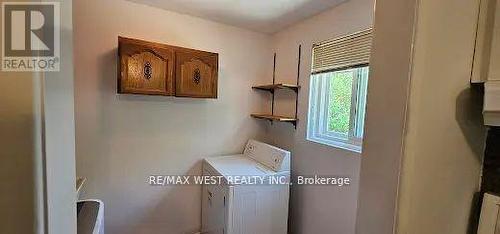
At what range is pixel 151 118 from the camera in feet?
6.92

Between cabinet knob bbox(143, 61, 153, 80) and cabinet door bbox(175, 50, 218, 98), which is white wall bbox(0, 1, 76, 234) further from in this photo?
cabinet door bbox(175, 50, 218, 98)

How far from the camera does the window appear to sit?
1661 millimetres

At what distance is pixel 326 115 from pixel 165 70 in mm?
1395

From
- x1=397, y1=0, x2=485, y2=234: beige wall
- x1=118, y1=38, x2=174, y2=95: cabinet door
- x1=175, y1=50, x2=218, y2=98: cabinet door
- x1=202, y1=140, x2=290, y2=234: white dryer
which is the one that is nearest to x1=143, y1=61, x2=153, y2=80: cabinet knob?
x1=118, y1=38, x2=174, y2=95: cabinet door

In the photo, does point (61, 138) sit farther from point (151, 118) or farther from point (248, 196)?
point (151, 118)

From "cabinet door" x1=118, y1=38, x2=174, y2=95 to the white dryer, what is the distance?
2.74 ft

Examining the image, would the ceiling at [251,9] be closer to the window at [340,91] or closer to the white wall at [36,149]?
the window at [340,91]

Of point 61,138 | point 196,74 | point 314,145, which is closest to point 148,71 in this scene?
point 196,74

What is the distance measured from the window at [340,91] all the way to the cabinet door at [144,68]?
4.00 feet

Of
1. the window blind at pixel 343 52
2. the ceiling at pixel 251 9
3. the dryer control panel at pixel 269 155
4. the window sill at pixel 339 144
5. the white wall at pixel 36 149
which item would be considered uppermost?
the ceiling at pixel 251 9

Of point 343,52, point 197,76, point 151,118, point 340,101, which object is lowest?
point 151,118

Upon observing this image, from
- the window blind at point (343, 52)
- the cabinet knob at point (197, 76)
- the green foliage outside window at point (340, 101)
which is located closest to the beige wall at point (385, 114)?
the window blind at point (343, 52)

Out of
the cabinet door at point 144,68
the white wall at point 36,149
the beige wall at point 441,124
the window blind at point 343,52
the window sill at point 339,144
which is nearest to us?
the white wall at point 36,149

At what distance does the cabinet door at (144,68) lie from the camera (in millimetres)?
1791
